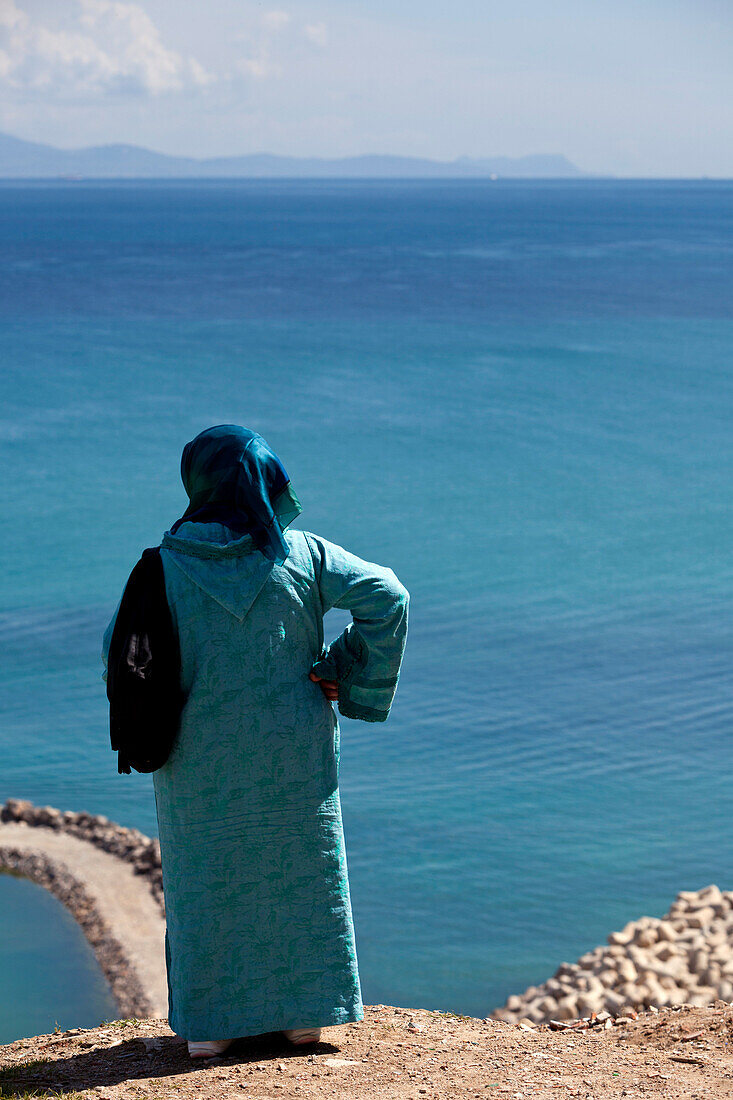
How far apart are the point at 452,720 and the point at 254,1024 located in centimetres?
1192

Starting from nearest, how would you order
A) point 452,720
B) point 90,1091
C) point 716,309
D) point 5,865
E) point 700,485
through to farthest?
point 90,1091, point 5,865, point 452,720, point 700,485, point 716,309

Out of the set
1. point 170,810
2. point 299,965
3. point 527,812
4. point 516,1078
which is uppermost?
point 170,810

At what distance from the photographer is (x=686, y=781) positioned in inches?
546

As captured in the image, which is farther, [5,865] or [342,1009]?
[5,865]

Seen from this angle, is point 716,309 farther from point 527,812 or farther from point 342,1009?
point 342,1009

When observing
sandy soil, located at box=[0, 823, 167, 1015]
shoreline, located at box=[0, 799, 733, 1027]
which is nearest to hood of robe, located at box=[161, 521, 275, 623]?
shoreline, located at box=[0, 799, 733, 1027]

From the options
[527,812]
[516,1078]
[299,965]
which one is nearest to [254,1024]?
[299,965]

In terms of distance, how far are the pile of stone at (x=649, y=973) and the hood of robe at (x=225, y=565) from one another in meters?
5.19

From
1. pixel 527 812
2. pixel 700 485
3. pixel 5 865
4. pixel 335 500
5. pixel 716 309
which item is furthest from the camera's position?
pixel 716 309

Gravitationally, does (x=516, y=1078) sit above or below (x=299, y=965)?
below

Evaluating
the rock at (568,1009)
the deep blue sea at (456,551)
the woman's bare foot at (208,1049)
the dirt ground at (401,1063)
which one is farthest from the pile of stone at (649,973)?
the woman's bare foot at (208,1049)

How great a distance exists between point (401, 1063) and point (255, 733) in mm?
1059

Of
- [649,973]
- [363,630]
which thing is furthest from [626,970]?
[363,630]

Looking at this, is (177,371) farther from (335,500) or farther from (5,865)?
(5,865)
